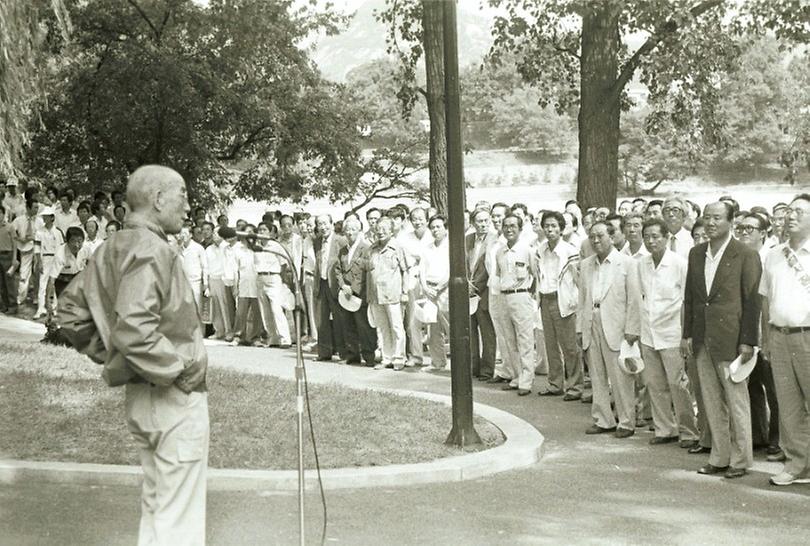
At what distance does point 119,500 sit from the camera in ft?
28.5

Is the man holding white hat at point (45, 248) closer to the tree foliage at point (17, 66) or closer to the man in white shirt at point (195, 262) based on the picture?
the man in white shirt at point (195, 262)

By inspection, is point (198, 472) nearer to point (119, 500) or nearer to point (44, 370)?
point (119, 500)

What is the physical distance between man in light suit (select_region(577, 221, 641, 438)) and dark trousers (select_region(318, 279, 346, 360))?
5.61 metres

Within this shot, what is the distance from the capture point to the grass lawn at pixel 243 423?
981 centimetres

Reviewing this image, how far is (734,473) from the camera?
9.55m

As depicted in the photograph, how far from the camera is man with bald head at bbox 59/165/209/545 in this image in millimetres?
5492

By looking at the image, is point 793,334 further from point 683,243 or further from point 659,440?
point 683,243

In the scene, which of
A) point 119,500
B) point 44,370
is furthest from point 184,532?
point 44,370

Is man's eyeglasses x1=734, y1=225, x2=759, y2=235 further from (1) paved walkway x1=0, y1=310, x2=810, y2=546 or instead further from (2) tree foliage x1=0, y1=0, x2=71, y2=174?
(2) tree foliage x1=0, y1=0, x2=71, y2=174

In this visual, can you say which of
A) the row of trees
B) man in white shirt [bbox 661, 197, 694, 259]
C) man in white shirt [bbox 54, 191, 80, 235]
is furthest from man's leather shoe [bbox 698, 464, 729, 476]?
man in white shirt [bbox 54, 191, 80, 235]

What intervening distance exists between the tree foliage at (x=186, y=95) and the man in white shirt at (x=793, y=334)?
1631 centimetres

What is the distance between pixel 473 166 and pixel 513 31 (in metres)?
33.6

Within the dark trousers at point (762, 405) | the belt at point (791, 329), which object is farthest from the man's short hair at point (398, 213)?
the belt at point (791, 329)

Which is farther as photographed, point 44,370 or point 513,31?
point 513,31
